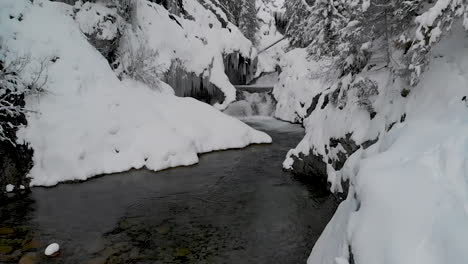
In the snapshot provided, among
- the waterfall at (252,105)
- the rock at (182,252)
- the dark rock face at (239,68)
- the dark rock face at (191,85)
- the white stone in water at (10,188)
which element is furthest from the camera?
the dark rock face at (239,68)

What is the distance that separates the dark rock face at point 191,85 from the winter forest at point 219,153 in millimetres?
562

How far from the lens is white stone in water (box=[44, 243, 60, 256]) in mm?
5381

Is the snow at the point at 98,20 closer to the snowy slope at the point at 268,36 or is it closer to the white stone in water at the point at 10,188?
the white stone in water at the point at 10,188

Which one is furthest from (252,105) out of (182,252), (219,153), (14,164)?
(182,252)

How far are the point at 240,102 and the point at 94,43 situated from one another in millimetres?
9024

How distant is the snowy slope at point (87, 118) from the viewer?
916 cm

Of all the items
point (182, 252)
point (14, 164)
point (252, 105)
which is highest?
point (252, 105)

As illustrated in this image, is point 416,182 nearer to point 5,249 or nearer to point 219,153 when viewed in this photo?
point 5,249

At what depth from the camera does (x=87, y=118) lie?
10102 millimetres

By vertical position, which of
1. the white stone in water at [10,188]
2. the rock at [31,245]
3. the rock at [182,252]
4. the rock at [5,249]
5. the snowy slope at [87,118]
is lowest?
the rock at [182,252]

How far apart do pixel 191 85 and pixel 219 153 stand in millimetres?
7243

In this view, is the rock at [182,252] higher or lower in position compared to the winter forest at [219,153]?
lower

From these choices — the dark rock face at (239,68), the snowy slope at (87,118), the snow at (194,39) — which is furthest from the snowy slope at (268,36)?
the snowy slope at (87,118)

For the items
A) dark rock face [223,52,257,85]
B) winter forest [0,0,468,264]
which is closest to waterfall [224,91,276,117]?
dark rock face [223,52,257,85]
